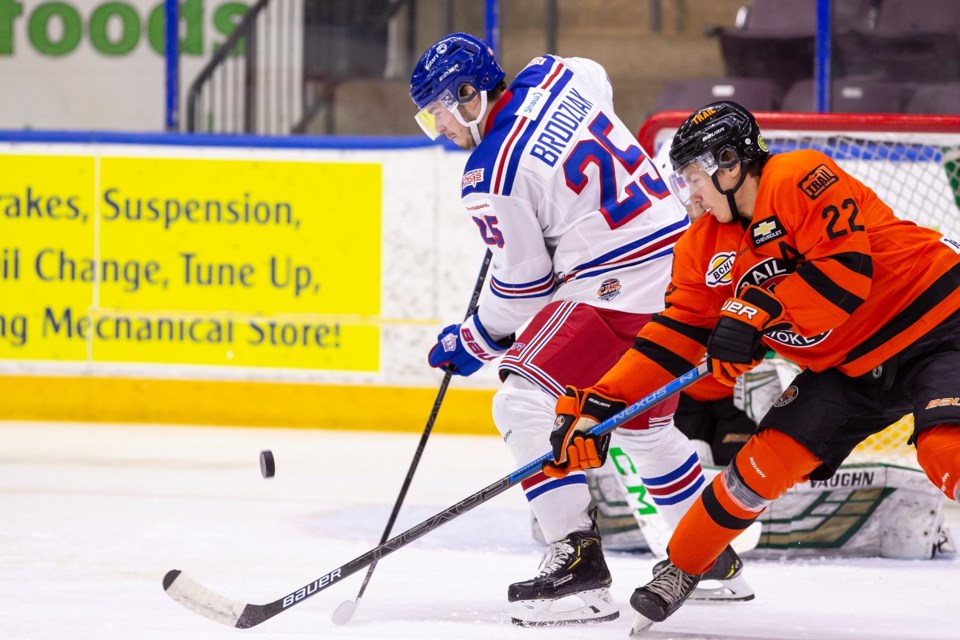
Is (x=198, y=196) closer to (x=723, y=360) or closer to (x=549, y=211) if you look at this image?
(x=549, y=211)

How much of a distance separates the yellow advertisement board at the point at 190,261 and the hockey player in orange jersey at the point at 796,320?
2.90 m

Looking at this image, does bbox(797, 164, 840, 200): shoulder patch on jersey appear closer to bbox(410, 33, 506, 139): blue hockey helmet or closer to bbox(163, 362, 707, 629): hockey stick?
bbox(163, 362, 707, 629): hockey stick

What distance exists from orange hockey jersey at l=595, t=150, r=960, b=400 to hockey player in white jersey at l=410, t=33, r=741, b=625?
233mm

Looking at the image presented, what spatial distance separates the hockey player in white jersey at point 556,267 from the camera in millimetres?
2721

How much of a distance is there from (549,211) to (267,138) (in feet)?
9.20

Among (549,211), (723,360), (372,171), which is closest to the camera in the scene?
(723,360)

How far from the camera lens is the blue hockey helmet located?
275cm

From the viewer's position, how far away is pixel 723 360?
7.68 feet

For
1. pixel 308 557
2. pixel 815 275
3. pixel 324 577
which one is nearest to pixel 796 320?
pixel 815 275

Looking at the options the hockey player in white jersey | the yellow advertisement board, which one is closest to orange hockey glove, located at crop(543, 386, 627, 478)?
the hockey player in white jersey

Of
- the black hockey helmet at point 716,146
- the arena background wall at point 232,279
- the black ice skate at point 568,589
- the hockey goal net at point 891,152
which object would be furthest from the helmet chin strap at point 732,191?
the arena background wall at point 232,279

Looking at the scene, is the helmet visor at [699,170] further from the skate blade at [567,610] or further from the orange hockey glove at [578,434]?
the skate blade at [567,610]

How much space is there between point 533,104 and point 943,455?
1067mm

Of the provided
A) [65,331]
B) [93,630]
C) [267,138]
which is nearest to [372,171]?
[267,138]
